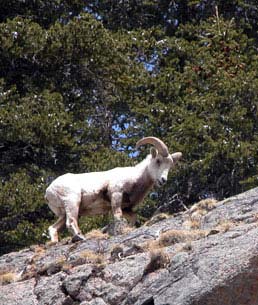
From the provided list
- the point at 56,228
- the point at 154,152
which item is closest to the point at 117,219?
the point at 56,228

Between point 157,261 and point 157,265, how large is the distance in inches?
2.1

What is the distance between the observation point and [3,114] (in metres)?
29.3

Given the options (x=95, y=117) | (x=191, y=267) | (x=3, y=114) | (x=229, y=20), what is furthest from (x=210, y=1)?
(x=191, y=267)

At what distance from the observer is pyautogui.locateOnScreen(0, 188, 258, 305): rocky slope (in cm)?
1513

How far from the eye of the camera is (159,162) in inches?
835

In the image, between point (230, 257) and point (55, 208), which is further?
point (55, 208)

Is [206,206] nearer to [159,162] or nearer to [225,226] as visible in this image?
[159,162]

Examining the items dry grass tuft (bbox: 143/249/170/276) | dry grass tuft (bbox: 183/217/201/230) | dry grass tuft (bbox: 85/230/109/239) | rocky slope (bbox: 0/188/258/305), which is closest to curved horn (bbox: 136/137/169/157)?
rocky slope (bbox: 0/188/258/305)

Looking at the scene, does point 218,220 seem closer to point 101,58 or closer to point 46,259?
point 46,259

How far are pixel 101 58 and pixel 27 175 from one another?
15.2 feet

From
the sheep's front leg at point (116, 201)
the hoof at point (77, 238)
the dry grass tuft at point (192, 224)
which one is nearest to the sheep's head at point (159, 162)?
the sheep's front leg at point (116, 201)

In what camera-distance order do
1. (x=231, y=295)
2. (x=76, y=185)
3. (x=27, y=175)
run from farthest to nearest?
(x=27, y=175)
(x=76, y=185)
(x=231, y=295)

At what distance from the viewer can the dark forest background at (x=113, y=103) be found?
28.9 m

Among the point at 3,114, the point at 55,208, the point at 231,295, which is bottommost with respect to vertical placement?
the point at 231,295
